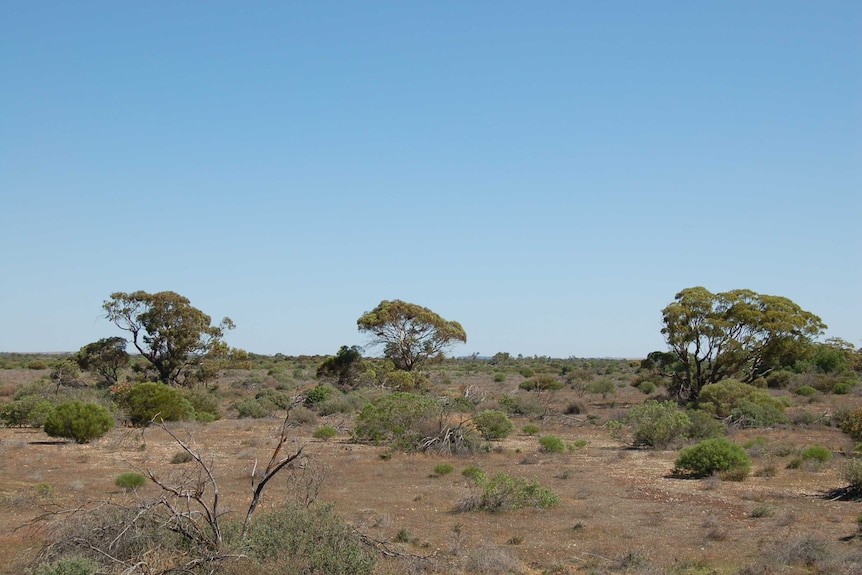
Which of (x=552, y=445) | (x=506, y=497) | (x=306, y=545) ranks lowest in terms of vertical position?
(x=506, y=497)

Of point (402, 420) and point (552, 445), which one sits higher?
point (402, 420)

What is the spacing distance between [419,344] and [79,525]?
38844 millimetres

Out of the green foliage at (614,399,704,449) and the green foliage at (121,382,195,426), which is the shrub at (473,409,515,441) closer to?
the green foliage at (614,399,704,449)

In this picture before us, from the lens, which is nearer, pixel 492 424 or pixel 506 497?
pixel 506 497

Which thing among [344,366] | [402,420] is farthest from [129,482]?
[344,366]

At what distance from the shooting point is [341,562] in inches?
314

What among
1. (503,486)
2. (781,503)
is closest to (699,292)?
(781,503)

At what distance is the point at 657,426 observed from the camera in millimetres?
24812

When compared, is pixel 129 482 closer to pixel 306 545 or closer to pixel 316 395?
pixel 306 545

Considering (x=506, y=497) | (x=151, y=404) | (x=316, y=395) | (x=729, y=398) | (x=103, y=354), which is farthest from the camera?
(x=103, y=354)

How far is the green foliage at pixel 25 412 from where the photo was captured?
29.3 meters

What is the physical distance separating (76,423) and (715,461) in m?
20.7

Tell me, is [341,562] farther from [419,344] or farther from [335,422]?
[419,344]

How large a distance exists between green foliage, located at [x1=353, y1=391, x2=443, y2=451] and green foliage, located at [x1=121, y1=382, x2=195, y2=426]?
9.53 m
